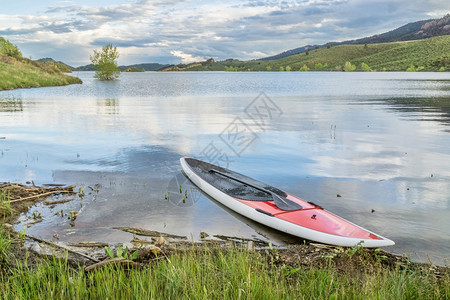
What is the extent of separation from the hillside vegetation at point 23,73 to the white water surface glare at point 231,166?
23.4 m

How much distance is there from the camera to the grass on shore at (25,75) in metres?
44.1

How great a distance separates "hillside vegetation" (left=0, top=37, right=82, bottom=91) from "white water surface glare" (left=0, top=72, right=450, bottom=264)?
23.4 metres

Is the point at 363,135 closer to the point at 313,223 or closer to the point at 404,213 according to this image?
the point at 404,213

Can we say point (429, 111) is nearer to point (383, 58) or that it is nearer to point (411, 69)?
point (411, 69)

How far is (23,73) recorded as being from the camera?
49062 millimetres

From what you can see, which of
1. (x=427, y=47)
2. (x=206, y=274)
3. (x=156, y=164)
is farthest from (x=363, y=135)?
(x=427, y=47)

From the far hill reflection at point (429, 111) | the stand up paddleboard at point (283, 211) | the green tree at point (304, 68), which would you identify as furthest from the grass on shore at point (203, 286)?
the green tree at point (304, 68)

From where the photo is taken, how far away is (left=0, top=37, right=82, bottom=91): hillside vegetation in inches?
1747

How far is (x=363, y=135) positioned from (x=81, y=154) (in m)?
11.7

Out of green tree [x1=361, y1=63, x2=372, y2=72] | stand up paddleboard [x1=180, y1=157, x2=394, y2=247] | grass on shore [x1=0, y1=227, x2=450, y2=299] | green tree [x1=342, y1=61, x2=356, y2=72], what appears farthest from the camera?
green tree [x1=342, y1=61, x2=356, y2=72]

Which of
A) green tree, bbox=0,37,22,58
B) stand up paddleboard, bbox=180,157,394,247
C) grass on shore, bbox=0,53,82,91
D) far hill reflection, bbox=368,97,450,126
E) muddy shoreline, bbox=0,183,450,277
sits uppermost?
green tree, bbox=0,37,22,58

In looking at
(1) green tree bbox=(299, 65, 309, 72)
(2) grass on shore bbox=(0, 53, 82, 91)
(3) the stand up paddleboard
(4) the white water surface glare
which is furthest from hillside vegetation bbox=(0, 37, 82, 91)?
(1) green tree bbox=(299, 65, 309, 72)

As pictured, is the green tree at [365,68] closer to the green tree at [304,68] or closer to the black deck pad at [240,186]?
the green tree at [304,68]

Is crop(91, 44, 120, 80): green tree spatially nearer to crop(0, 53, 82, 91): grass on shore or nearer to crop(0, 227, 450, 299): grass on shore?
crop(0, 53, 82, 91): grass on shore
